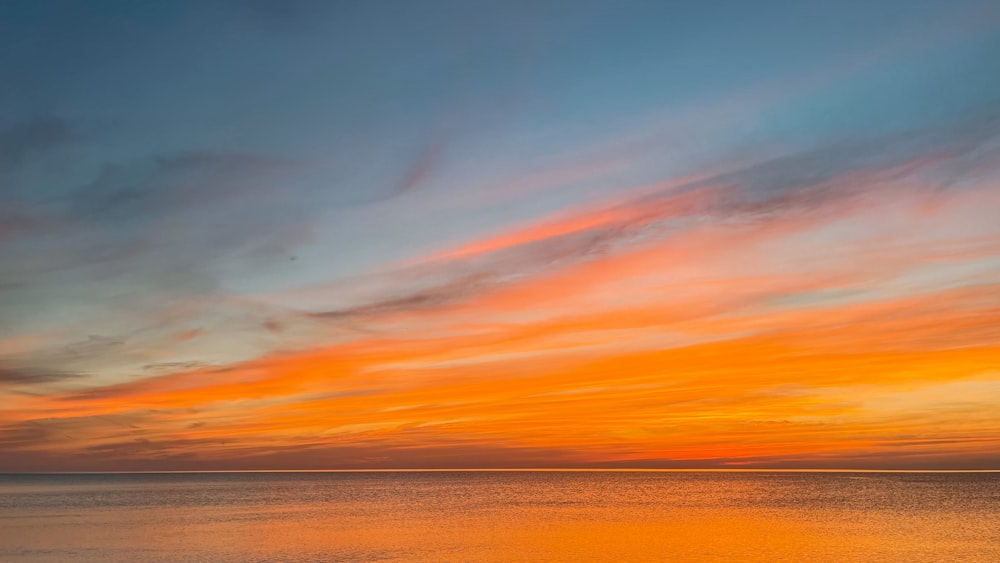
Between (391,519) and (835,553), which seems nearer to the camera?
(835,553)

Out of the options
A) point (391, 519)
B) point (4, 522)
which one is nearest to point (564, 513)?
point (391, 519)

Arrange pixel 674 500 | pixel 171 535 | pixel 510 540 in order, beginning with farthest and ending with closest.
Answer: pixel 674 500
pixel 171 535
pixel 510 540

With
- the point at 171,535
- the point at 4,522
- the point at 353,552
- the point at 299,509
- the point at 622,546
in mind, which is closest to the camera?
the point at 353,552

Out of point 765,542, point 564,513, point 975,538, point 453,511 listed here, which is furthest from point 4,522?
point 975,538

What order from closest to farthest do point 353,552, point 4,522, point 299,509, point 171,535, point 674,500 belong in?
point 353,552 → point 171,535 → point 4,522 → point 299,509 → point 674,500

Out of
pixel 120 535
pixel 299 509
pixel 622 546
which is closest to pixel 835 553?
pixel 622 546

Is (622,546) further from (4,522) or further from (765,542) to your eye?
(4,522)

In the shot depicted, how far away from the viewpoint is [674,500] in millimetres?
124625

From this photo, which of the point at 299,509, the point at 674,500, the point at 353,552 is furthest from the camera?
the point at 674,500

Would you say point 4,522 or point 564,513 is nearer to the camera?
point 4,522

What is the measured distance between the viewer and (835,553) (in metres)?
55.3

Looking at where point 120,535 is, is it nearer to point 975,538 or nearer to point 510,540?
point 510,540

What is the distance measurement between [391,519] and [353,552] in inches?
1242

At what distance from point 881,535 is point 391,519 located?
46.4m
